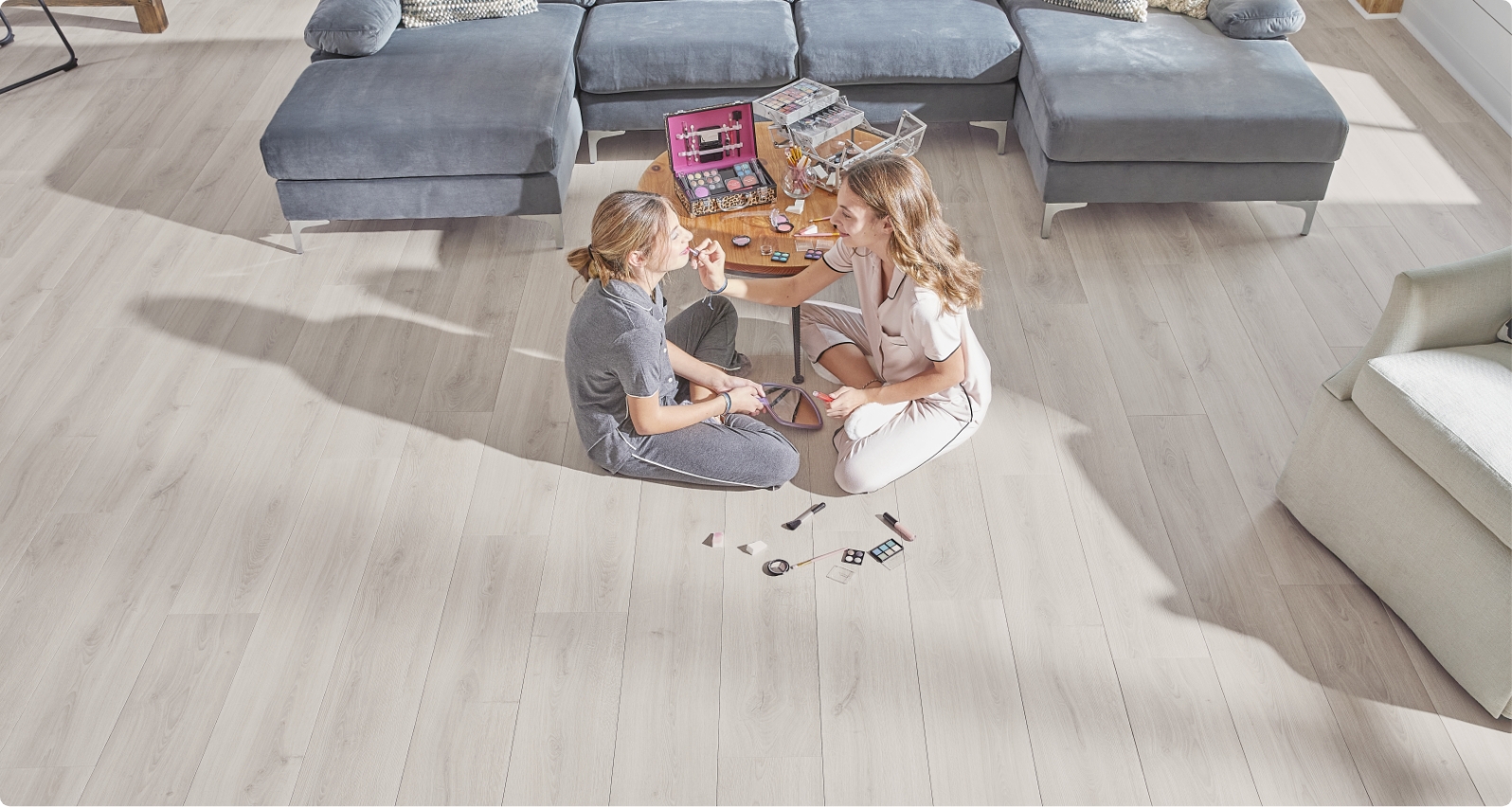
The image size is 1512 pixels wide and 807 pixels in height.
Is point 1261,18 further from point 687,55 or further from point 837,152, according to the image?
point 687,55

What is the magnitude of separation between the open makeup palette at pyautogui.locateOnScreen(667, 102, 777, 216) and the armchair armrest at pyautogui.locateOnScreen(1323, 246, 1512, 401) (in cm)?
160

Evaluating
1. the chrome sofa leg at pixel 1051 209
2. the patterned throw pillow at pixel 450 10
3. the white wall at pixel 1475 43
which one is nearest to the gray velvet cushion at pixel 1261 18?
the chrome sofa leg at pixel 1051 209

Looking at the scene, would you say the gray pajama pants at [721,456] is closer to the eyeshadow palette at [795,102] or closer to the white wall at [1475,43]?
the eyeshadow palette at [795,102]

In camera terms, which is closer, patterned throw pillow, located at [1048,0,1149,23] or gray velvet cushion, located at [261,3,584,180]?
gray velvet cushion, located at [261,3,584,180]

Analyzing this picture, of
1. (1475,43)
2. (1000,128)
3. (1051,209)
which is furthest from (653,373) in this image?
(1475,43)

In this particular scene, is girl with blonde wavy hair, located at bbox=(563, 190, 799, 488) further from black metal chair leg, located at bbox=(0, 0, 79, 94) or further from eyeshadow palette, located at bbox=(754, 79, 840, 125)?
black metal chair leg, located at bbox=(0, 0, 79, 94)

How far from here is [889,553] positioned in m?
2.66

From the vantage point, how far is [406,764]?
2.26 m

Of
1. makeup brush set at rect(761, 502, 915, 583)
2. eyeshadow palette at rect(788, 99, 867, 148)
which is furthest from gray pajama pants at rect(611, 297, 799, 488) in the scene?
eyeshadow palette at rect(788, 99, 867, 148)

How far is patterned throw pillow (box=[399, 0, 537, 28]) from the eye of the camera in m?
4.05

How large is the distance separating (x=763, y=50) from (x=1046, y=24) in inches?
40.2

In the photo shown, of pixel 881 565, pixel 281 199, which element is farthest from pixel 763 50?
pixel 881 565

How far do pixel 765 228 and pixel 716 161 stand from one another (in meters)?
0.32

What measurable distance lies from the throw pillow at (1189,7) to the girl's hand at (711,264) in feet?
7.54
